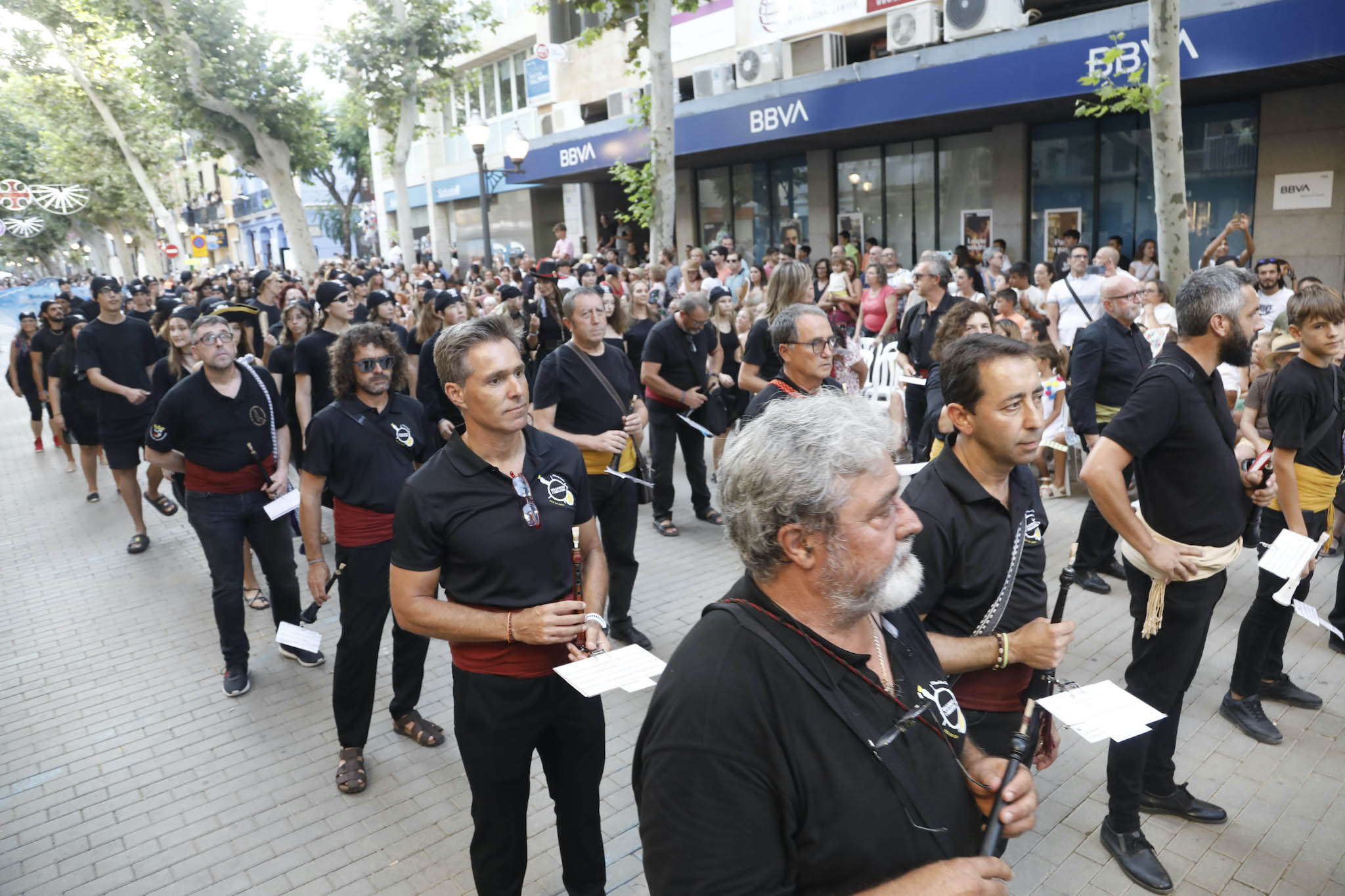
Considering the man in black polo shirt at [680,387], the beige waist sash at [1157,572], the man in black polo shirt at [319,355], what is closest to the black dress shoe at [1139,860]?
the beige waist sash at [1157,572]

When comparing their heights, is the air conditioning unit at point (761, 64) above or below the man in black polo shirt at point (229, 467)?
above

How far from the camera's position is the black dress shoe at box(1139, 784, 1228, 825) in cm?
375

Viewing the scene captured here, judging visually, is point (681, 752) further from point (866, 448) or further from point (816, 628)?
point (866, 448)

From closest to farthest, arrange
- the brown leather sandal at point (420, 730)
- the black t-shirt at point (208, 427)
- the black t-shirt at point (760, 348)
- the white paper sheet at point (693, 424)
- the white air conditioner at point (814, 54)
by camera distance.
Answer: the brown leather sandal at point (420, 730), the black t-shirt at point (208, 427), the black t-shirt at point (760, 348), the white paper sheet at point (693, 424), the white air conditioner at point (814, 54)

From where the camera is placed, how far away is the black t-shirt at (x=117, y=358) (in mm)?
8305

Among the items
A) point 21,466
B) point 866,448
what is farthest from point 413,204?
point 866,448

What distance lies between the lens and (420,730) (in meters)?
4.76

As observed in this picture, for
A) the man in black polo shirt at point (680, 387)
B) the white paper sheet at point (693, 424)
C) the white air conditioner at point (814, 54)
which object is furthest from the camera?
the white air conditioner at point (814, 54)

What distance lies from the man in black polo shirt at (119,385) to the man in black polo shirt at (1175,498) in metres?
8.12

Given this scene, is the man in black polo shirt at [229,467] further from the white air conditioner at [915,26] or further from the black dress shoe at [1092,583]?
the white air conditioner at [915,26]

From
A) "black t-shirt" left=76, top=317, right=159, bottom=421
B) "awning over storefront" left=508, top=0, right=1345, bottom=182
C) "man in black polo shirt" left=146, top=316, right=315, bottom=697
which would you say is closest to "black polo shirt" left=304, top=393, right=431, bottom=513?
"man in black polo shirt" left=146, top=316, right=315, bottom=697

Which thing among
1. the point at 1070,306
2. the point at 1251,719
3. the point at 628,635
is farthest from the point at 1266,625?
the point at 1070,306

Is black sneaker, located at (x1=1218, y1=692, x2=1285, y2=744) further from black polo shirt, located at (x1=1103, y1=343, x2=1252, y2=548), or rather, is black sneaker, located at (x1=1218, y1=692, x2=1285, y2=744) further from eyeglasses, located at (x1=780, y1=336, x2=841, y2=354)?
eyeglasses, located at (x1=780, y1=336, x2=841, y2=354)

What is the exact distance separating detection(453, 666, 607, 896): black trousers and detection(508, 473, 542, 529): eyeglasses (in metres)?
0.50
